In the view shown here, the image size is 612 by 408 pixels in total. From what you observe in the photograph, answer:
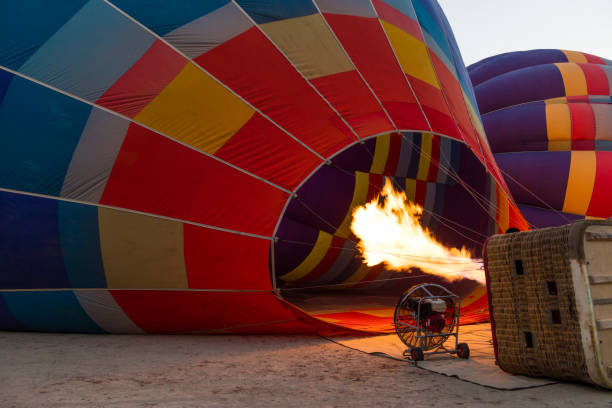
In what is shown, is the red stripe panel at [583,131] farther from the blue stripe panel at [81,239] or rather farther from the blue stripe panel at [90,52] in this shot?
the blue stripe panel at [81,239]

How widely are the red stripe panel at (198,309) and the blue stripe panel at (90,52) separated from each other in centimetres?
165

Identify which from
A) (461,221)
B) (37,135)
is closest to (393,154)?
(461,221)

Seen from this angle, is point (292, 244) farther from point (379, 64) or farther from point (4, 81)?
point (4, 81)

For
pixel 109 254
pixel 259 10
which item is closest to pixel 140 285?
pixel 109 254

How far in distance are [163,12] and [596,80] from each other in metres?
7.92

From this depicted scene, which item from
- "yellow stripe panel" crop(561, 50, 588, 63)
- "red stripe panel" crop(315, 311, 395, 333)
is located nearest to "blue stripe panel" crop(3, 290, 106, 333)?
"red stripe panel" crop(315, 311, 395, 333)

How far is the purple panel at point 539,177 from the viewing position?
8.41 metres

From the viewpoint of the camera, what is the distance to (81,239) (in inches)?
165

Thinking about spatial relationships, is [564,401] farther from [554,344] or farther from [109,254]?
[109,254]

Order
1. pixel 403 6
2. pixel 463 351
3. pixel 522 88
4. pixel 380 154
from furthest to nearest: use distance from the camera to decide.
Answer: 1. pixel 522 88
2. pixel 380 154
3. pixel 403 6
4. pixel 463 351

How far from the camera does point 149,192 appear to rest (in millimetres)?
4121

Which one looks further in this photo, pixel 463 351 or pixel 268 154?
pixel 268 154

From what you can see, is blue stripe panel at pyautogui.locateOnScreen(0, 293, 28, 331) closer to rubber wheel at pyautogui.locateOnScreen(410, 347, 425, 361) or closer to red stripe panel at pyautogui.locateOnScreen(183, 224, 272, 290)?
red stripe panel at pyautogui.locateOnScreen(183, 224, 272, 290)

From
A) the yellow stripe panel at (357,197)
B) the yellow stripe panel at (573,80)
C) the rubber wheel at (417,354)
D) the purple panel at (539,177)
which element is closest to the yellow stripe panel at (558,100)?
the yellow stripe panel at (573,80)
